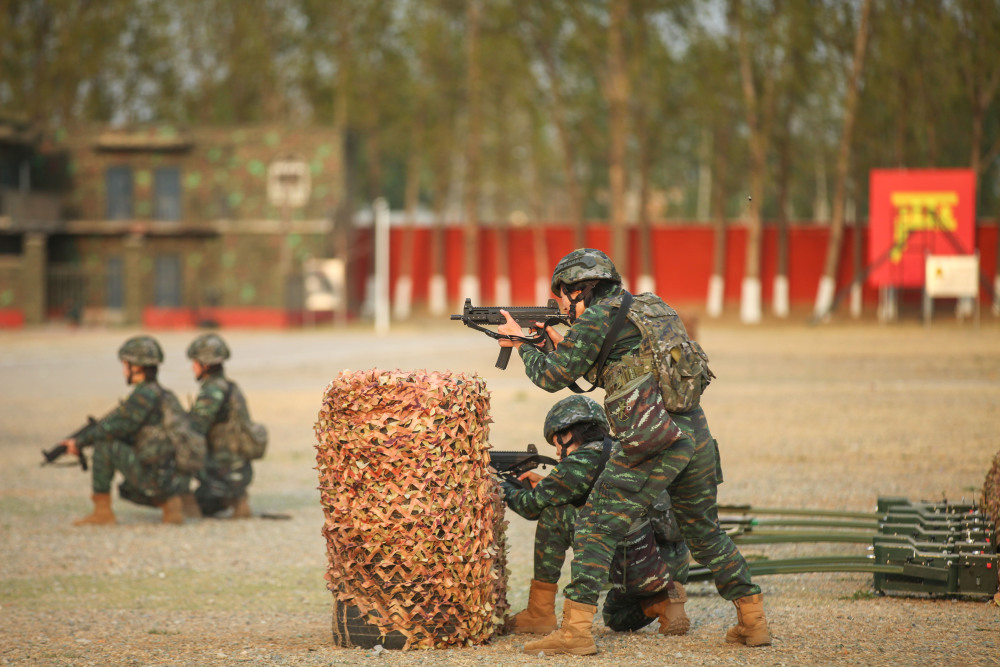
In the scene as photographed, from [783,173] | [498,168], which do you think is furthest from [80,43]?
[783,173]

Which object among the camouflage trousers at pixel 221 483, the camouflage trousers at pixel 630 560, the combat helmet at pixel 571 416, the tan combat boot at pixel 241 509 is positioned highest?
the combat helmet at pixel 571 416

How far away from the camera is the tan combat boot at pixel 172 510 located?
9852mm

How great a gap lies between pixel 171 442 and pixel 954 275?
3243 centimetres

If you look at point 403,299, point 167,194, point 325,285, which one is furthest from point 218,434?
point 403,299

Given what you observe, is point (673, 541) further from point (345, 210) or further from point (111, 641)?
point (345, 210)

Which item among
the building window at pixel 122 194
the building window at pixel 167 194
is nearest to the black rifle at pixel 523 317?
the building window at pixel 167 194

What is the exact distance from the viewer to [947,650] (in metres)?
5.59

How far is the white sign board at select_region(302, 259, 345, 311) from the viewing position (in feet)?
150

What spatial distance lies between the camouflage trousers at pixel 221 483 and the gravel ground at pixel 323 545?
0.78 ft

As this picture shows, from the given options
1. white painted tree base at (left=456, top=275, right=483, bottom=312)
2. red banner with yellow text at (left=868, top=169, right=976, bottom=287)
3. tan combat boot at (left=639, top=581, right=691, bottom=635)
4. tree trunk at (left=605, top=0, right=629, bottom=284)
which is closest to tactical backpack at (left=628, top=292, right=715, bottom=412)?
tan combat boot at (left=639, top=581, right=691, bottom=635)

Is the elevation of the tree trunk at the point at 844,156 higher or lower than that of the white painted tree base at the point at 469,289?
higher

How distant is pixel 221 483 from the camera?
400 inches

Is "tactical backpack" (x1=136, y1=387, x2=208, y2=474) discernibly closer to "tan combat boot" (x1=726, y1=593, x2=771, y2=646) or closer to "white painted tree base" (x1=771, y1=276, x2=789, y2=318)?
"tan combat boot" (x1=726, y1=593, x2=771, y2=646)

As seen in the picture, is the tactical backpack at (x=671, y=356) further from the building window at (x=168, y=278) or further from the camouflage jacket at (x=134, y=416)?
the building window at (x=168, y=278)
